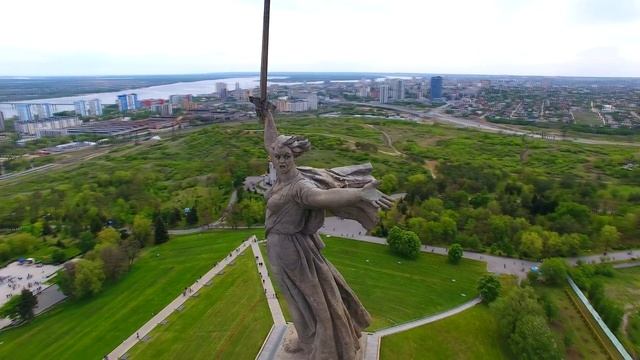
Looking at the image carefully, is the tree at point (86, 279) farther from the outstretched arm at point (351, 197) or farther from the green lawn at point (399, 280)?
the outstretched arm at point (351, 197)

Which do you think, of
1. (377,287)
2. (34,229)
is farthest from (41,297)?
(377,287)

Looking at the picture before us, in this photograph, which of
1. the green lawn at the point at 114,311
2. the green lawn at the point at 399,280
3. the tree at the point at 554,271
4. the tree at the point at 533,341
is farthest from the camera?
the tree at the point at 554,271

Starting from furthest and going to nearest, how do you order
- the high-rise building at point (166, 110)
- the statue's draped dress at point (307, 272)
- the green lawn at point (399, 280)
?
the high-rise building at point (166, 110), the green lawn at point (399, 280), the statue's draped dress at point (307, 272)

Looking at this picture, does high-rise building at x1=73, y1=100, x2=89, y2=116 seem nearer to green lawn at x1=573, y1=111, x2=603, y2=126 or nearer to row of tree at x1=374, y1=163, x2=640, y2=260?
row of tree at x1=374, y1=163, x2=640, y2=260

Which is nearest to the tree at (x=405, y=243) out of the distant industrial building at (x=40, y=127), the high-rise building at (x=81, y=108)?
the distant industrial building at (x=40, y=127)

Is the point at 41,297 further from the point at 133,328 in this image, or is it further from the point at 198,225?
the point at 198,225

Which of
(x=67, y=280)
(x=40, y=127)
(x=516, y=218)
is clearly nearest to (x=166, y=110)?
(x=40, y=127)
